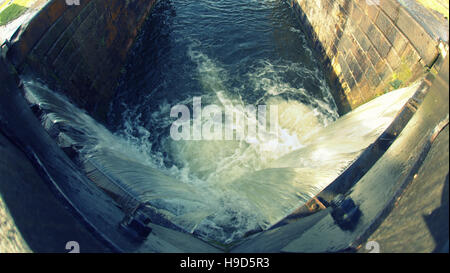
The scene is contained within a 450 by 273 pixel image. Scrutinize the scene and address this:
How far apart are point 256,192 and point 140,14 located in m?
8.79

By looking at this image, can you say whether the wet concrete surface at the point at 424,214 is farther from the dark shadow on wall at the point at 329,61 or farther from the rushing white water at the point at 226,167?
the dark shadow on wall at the point at 329,61

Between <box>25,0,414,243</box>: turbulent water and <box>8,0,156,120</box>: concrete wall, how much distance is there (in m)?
0.48

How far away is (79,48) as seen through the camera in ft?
19.9

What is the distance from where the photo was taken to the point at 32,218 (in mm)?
2730

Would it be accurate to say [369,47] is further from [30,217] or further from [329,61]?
[30,217]

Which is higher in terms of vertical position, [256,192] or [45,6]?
[45,6]

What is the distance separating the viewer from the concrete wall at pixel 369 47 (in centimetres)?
487

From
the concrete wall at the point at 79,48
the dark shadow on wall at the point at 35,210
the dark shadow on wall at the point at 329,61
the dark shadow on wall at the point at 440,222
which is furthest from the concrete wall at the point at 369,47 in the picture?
the concrete wall at the point at 79,48

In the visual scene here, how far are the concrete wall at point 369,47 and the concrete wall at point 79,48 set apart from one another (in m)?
6.45

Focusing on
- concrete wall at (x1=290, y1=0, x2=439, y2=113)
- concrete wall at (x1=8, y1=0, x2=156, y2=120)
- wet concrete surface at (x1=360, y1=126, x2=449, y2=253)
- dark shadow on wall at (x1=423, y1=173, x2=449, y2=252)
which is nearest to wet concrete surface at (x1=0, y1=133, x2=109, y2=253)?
concrete wall at (x1=8, y1=0, x2=156, y2=120)

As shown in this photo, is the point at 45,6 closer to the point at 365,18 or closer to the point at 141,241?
the point at 141,241

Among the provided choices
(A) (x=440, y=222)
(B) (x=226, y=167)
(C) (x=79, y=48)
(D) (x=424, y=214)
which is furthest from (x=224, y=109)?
(A) (x=440, y=222)

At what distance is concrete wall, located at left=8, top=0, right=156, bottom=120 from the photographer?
4.71 meters
